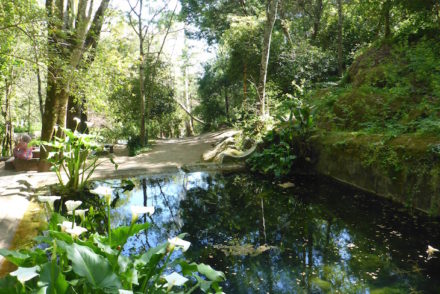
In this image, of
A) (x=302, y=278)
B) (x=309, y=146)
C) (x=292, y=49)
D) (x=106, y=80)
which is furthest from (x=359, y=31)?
(x=302, y=278)

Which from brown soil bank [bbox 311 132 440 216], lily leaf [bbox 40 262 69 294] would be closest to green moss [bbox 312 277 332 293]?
lily leaf [bbox 40 262 69 294]

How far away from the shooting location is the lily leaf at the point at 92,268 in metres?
1.58

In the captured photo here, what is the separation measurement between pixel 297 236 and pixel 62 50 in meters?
5.21

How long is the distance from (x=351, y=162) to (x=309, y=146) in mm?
1442

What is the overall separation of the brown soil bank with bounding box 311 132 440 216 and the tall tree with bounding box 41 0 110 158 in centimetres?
528

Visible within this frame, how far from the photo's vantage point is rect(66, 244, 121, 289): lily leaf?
62.1 inches

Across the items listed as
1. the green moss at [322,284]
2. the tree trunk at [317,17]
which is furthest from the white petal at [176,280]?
the tree trunk at [317,17]

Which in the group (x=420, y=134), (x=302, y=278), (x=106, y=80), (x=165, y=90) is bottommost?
(x=302, y=278)

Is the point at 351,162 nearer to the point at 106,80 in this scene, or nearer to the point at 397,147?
the point at 397,147

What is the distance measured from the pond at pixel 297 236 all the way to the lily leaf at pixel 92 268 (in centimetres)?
149

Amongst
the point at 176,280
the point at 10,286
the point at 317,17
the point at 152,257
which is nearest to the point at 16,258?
the point at 10,286

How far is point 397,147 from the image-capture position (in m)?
5.32

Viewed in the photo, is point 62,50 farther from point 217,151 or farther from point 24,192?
point 217,151

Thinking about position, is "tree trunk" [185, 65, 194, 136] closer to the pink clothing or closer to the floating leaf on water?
the pink clothing
